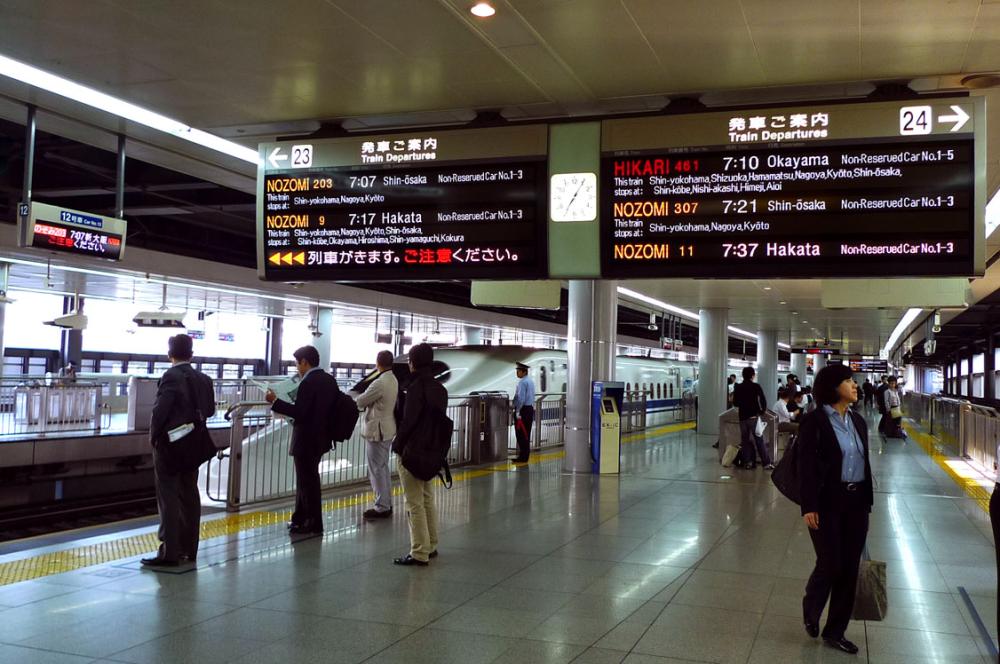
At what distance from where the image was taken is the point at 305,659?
4.29 meters

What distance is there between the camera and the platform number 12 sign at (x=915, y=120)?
541 cm

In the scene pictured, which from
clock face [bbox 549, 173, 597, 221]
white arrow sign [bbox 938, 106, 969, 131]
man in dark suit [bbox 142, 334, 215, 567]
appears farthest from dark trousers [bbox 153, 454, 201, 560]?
white arrow sign [bbox 938, 106, 969, 131]

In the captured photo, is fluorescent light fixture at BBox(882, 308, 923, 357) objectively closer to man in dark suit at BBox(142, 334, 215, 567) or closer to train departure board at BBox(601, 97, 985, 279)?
train departure board at BBox(601, 97, 985, 279)

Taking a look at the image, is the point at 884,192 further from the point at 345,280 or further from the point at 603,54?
the point at 345,280

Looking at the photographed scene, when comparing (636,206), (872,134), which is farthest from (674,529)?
(872,134)

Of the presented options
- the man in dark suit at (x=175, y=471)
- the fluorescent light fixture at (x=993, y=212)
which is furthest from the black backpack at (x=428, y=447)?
the fluorescent light fixture at (x=993, y=212)

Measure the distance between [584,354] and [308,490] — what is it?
258 inches

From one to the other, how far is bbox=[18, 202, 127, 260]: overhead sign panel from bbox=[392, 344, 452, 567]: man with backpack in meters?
3.85

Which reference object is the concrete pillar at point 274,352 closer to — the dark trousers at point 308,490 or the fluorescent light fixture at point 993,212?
the fluorescent light fixture at point 993,212

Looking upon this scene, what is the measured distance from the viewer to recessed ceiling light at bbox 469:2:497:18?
491 centimetres

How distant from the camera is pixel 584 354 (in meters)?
13.1

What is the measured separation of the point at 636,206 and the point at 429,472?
251 cm

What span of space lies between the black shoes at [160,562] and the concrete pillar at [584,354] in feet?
24.7

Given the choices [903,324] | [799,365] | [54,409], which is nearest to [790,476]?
[54,409]
